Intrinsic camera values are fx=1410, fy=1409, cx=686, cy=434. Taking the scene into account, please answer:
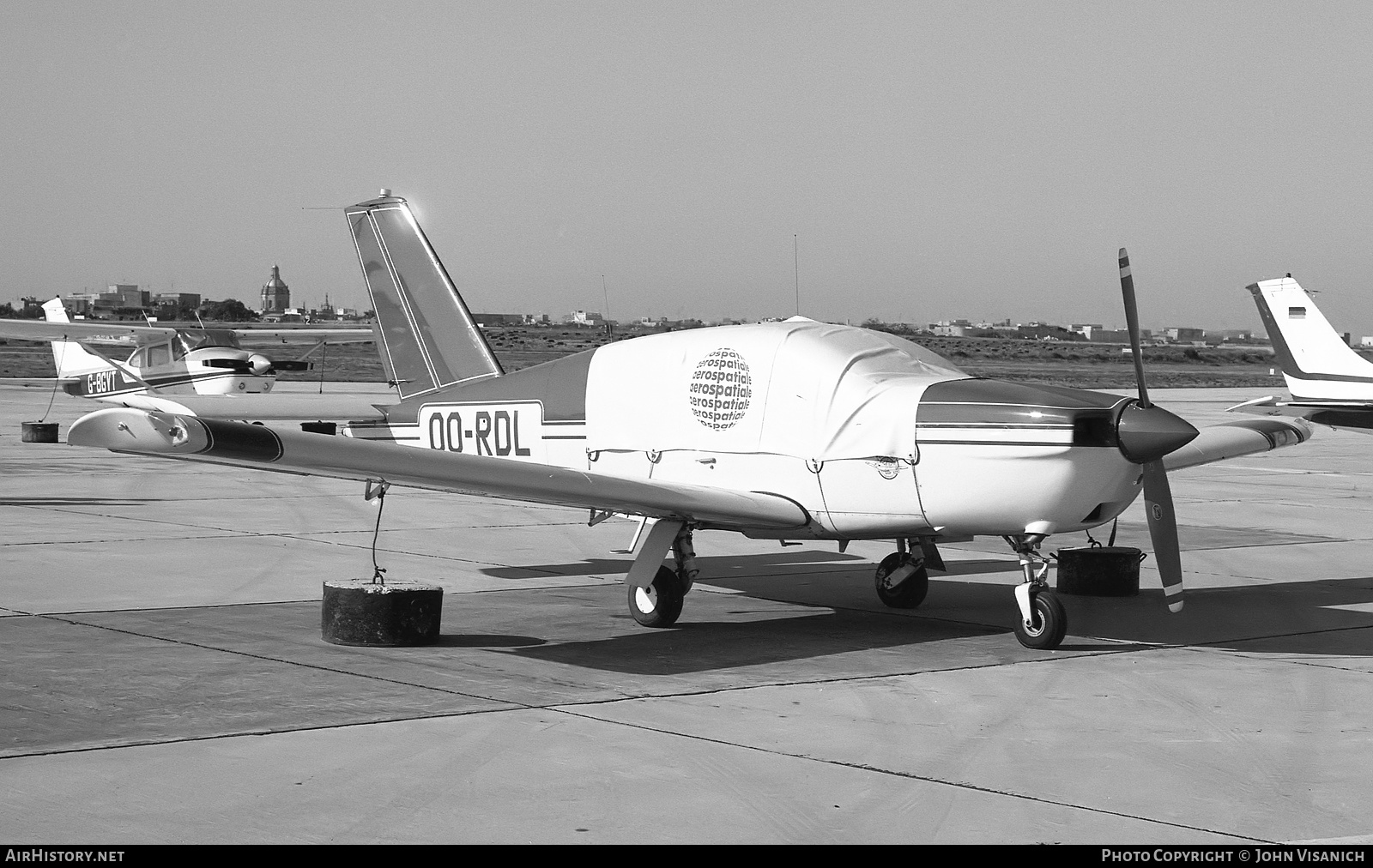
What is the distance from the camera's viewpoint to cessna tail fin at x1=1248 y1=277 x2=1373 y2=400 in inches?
968

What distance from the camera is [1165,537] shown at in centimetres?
933

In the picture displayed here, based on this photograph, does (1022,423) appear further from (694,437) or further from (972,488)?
(694,437)

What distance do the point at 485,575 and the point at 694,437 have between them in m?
2.97

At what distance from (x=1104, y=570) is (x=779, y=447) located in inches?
147

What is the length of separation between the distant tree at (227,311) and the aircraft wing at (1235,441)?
494ft

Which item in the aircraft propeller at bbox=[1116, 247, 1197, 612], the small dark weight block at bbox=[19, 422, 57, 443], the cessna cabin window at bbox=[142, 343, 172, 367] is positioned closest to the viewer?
the aircraft propeller at bbox=[1116, 247, 1197, 612]

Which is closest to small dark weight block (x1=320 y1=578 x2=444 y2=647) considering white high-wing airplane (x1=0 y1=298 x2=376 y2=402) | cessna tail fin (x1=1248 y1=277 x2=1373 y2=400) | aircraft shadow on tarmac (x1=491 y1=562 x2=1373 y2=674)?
aircraft shadow on tarmac (x1=491 y1=562 x2=1373 y2=674)

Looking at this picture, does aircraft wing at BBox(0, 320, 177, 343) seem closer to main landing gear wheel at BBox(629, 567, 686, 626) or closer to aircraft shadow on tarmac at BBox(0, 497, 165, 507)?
aircraft shadow on tarmac at BBox(0, 497, 165, 507)

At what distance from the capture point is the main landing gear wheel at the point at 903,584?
11188 mm

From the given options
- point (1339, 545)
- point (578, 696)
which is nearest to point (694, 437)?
point (578, 696)

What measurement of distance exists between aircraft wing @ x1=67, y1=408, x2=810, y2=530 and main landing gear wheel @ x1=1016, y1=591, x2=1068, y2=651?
167 cm

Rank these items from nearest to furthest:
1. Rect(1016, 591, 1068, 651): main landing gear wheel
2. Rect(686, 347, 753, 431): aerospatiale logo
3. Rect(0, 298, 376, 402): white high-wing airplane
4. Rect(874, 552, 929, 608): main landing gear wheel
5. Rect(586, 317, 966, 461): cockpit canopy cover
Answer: Rect(1016, 591, 1068, 651): main landing gear wheel → Rect(586, 317, 966, 461): cockpit canopy cover → Rect(686, 347, 753, 431): aerospatiale logo → Rect(874, 552, 929, 608): main landing gear wheel → Rect(0, 298, 376, 402): white high-wing airplane

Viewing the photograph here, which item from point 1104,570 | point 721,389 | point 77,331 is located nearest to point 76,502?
point 721,389
